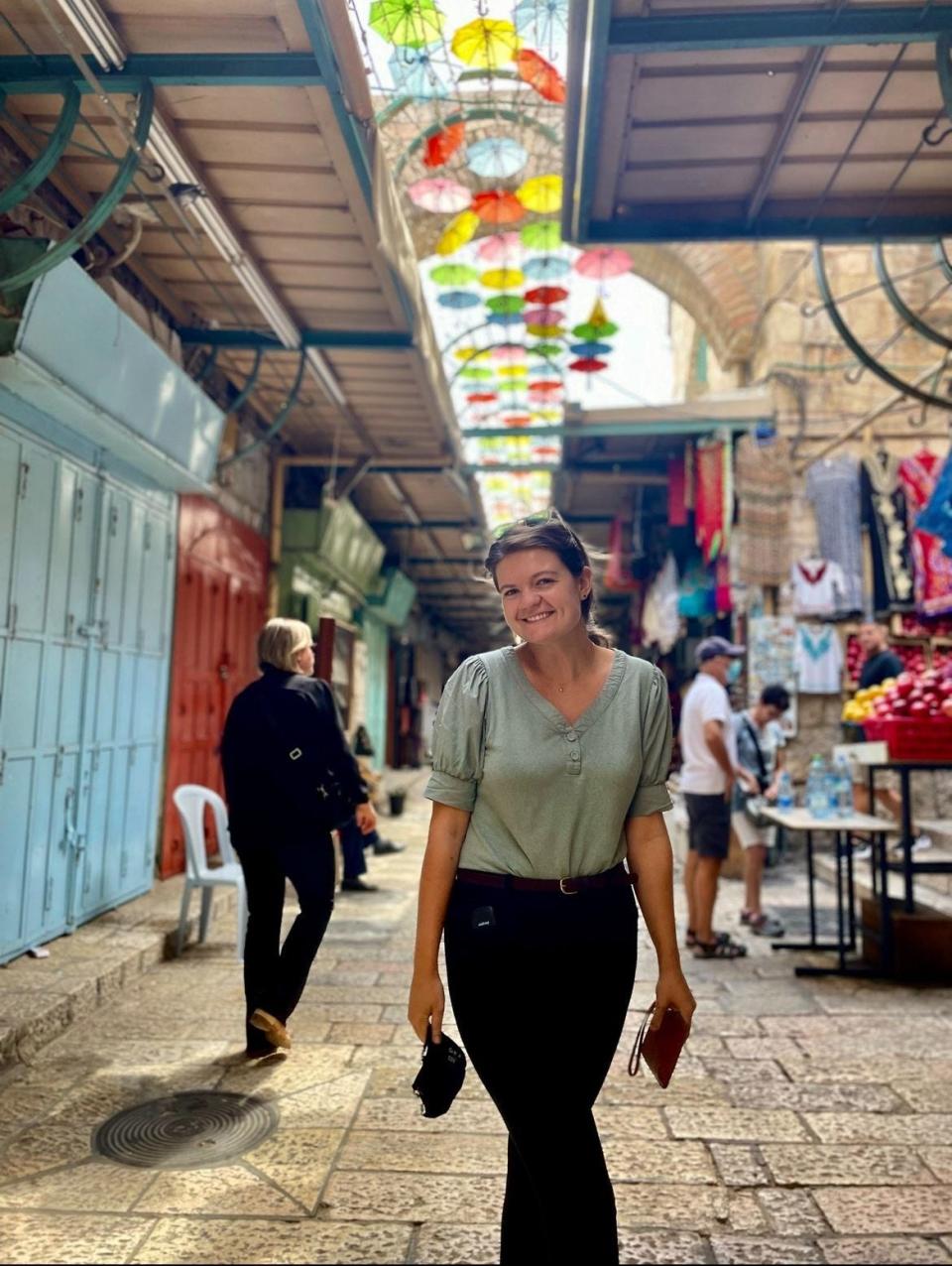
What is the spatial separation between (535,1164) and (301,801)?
7.65ft

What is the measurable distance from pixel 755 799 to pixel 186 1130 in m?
5.09

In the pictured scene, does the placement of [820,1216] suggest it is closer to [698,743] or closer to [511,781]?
[511,781]

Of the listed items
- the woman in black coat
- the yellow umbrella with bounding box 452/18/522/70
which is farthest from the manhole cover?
the yellow umbrella with bounding box 452/18/522/70

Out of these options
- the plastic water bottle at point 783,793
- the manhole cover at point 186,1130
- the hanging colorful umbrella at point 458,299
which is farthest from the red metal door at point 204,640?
the plastic water bottle at point 783,793

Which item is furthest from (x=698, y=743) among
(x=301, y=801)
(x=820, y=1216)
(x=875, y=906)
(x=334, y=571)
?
(x=334, y=571)

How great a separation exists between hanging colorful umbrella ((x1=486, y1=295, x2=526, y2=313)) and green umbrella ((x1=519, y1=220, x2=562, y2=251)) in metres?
0.80

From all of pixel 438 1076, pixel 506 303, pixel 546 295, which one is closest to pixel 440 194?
pixel 546 295

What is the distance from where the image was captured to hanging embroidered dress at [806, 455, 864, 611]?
10172 millimetres

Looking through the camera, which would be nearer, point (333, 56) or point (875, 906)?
point (333, 56)

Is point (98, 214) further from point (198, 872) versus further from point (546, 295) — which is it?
point (546, 295)

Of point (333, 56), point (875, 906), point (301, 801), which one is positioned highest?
point (333, 56)

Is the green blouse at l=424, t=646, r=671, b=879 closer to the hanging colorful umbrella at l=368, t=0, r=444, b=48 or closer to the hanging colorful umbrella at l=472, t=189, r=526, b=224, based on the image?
the hanging colorful umbrella at l=368, t=0, r=444, b=48

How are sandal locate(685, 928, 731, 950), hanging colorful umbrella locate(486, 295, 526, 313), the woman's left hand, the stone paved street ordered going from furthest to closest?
hanging colorful umbrella locate(486, 295, 526, 313) < sandal locate(685, 928, 731, 950) < the stone paved street < the woman's left hand

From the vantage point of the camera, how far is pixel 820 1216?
2.80 metres
